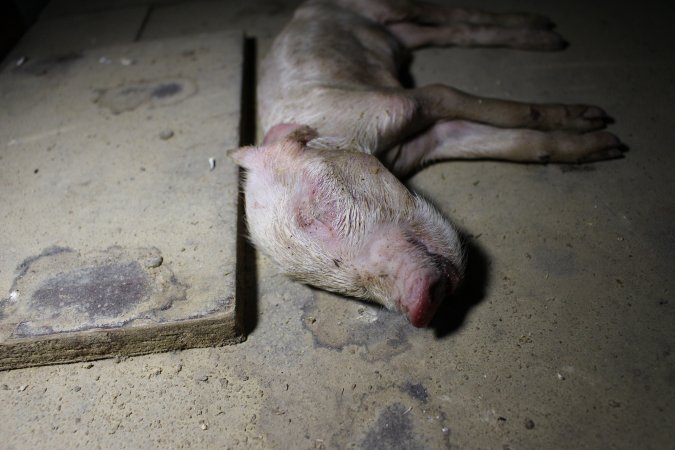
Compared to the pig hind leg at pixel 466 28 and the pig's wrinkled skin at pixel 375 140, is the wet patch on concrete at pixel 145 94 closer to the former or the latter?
the pig's wrinkled skin at pixel 375 140

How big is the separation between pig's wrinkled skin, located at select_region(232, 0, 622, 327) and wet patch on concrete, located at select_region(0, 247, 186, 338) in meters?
0.59

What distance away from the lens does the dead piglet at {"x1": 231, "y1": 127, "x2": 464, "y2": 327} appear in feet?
7.23

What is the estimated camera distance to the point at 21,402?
7.80 feet

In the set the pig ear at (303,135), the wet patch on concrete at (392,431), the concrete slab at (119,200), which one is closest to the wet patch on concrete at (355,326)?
the wet patch on concrete at (392,431)

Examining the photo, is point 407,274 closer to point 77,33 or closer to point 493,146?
point 493,146

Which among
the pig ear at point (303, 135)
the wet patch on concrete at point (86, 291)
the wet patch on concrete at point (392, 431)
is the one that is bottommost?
the wet patch on concrete at point (392, 431)

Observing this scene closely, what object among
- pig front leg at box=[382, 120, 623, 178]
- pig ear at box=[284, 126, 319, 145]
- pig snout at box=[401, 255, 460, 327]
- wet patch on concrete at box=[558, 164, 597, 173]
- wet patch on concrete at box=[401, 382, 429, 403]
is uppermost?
pig ear at box=[284, 126, 319, 145]

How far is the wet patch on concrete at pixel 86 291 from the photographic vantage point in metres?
2.44

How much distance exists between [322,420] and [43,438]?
49.1 inches

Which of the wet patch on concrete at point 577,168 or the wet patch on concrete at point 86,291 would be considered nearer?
the wet patch on concrete at point 86,291

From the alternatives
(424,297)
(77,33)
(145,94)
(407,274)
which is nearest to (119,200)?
(145,94)

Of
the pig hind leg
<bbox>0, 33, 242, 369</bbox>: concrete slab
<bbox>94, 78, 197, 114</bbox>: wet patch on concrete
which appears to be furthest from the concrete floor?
<bbox>94, 78, 197, 114</bbox>: wet patch on concrete

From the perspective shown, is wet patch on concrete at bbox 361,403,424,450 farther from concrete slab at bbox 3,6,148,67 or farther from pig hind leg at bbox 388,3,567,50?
concrete slab at bbox 3,6,148,67

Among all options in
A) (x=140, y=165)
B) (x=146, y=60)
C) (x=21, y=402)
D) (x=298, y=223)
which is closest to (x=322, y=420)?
(x=298, y=223)
